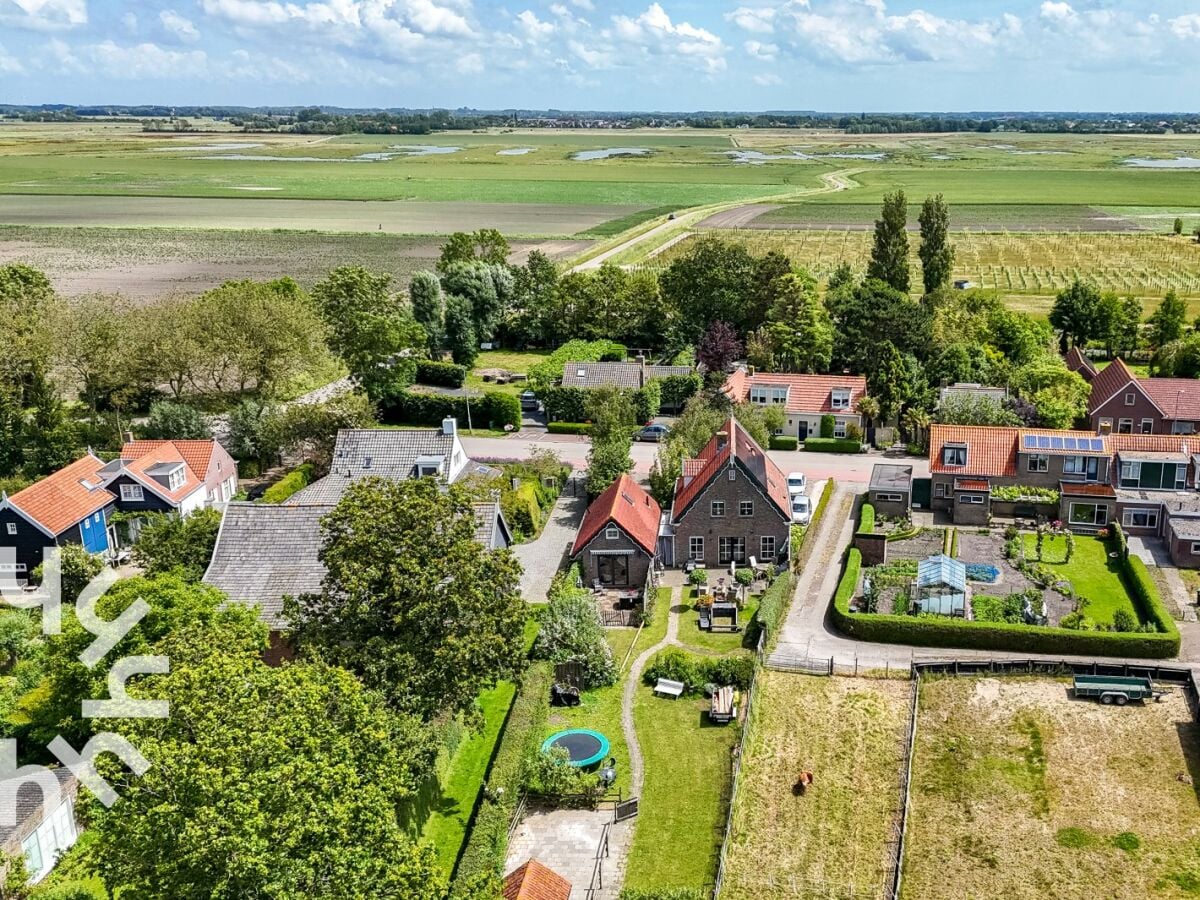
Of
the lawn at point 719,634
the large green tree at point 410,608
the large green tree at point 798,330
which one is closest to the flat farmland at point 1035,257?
the large green tree at point 798,330

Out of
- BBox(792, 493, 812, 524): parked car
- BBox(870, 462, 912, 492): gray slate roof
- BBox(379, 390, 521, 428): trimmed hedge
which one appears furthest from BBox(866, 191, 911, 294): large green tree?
BBox(792, 493, 812, 524): parked car

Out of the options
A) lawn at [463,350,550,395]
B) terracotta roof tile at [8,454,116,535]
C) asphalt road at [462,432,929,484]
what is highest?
terracotta roof tile at [8,454,116,535]

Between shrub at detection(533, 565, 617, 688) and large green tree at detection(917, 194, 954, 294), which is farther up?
large green tree at detection(917, 194, 954, 294)

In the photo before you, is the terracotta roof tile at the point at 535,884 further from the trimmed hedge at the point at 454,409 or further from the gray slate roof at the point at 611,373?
the gray slate roof at the point at 611,373

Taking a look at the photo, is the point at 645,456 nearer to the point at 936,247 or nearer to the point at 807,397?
the point at 807,397

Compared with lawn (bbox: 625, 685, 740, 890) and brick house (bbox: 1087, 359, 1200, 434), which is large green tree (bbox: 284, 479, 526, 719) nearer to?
lawn (bbox: 625, 685, 740, 890)

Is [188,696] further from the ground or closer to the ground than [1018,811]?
further from the ground

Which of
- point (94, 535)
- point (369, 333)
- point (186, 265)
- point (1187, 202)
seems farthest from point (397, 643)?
point (1187, 202)

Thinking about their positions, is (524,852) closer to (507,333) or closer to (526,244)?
(507,333)
